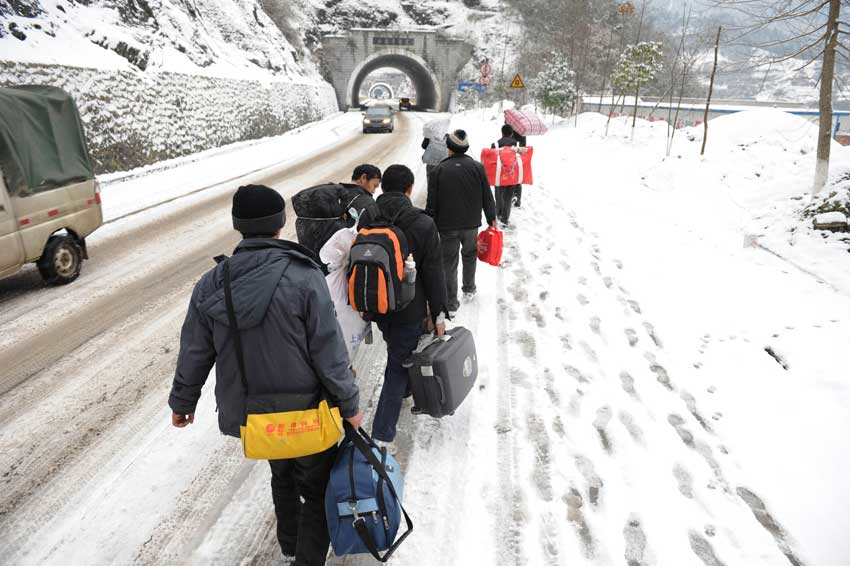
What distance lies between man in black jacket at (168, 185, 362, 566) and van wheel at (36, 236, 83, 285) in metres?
5.56

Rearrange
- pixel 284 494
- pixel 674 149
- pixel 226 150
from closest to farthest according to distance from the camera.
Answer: pixel 284 494 < pixel 674 149 < pixel 226 150

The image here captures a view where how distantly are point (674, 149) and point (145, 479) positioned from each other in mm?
17690

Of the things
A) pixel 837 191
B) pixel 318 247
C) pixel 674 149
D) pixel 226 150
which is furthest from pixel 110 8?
pixel 837 191

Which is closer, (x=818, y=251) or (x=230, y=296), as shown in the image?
(x=230, y=296)

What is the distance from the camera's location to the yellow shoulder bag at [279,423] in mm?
2074

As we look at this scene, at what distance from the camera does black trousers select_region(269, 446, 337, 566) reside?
232 cm

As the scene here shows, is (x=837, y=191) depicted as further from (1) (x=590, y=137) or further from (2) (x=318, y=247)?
A: (1) (x=590, y=137)

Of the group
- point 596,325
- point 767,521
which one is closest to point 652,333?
point 596,325

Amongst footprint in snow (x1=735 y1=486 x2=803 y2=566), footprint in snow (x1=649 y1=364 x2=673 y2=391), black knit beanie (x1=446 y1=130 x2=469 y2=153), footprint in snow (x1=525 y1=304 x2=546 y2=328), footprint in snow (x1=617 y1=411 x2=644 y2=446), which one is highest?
black knit beanie (x1=446 y1=130 x2=469 y2=153)

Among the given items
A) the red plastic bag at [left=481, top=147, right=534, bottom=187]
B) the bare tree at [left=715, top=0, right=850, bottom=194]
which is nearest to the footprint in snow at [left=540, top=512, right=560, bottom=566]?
the red plastic bag at [left=481, top=147, right=534, bottom=187]

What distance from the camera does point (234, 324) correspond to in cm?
201

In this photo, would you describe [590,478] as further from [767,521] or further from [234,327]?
[234,327]

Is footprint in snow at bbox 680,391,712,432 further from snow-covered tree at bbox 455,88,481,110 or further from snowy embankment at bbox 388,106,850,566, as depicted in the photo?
snow-covered tree at bbox 455,88,481,110

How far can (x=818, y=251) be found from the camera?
723 centimetres
